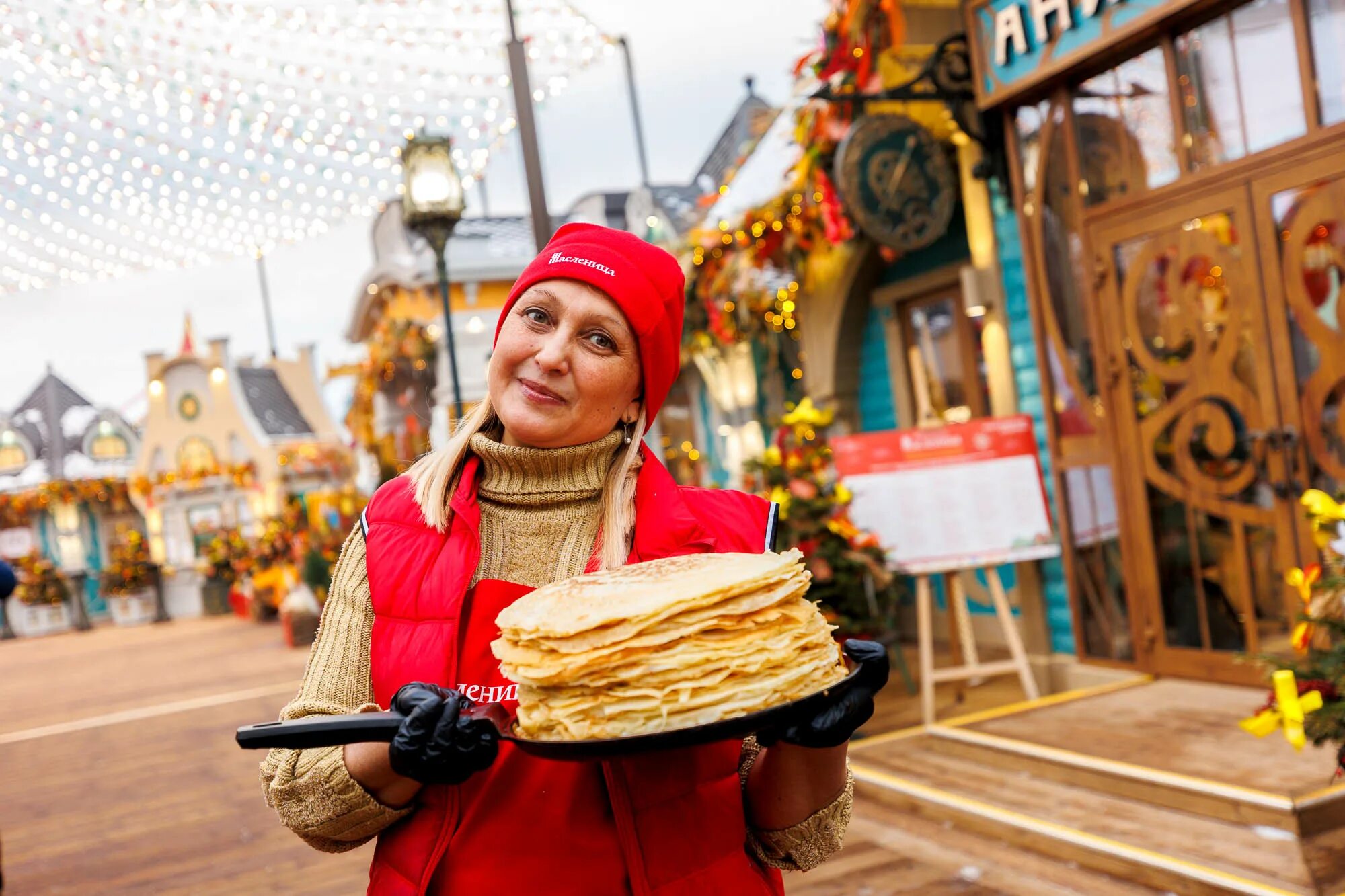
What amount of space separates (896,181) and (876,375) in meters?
2.37

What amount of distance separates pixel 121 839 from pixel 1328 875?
5.47 meters

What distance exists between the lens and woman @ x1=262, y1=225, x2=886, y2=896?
4.39ft

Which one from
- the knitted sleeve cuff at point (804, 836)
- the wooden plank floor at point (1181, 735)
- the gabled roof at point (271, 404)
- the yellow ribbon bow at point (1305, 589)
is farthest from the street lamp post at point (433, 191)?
the gabled roof at point (271, 404)

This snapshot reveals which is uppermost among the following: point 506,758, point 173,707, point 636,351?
point 636,351

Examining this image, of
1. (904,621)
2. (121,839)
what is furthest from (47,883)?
(904,621)

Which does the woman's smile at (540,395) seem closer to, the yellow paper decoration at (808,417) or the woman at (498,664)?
the woman at (498,664)

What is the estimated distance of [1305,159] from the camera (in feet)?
14.5

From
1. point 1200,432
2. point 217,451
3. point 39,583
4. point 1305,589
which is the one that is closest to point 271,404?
point 217,451

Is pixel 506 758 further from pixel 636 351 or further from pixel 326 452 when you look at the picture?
pixel 326 452

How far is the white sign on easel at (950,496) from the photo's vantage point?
224 inches

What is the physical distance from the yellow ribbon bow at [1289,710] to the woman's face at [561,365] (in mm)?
2062

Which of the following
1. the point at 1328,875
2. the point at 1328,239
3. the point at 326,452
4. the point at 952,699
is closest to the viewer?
the point at 1328,875

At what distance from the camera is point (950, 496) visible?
18.8 feet

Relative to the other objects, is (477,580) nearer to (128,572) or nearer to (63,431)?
(128,572)
